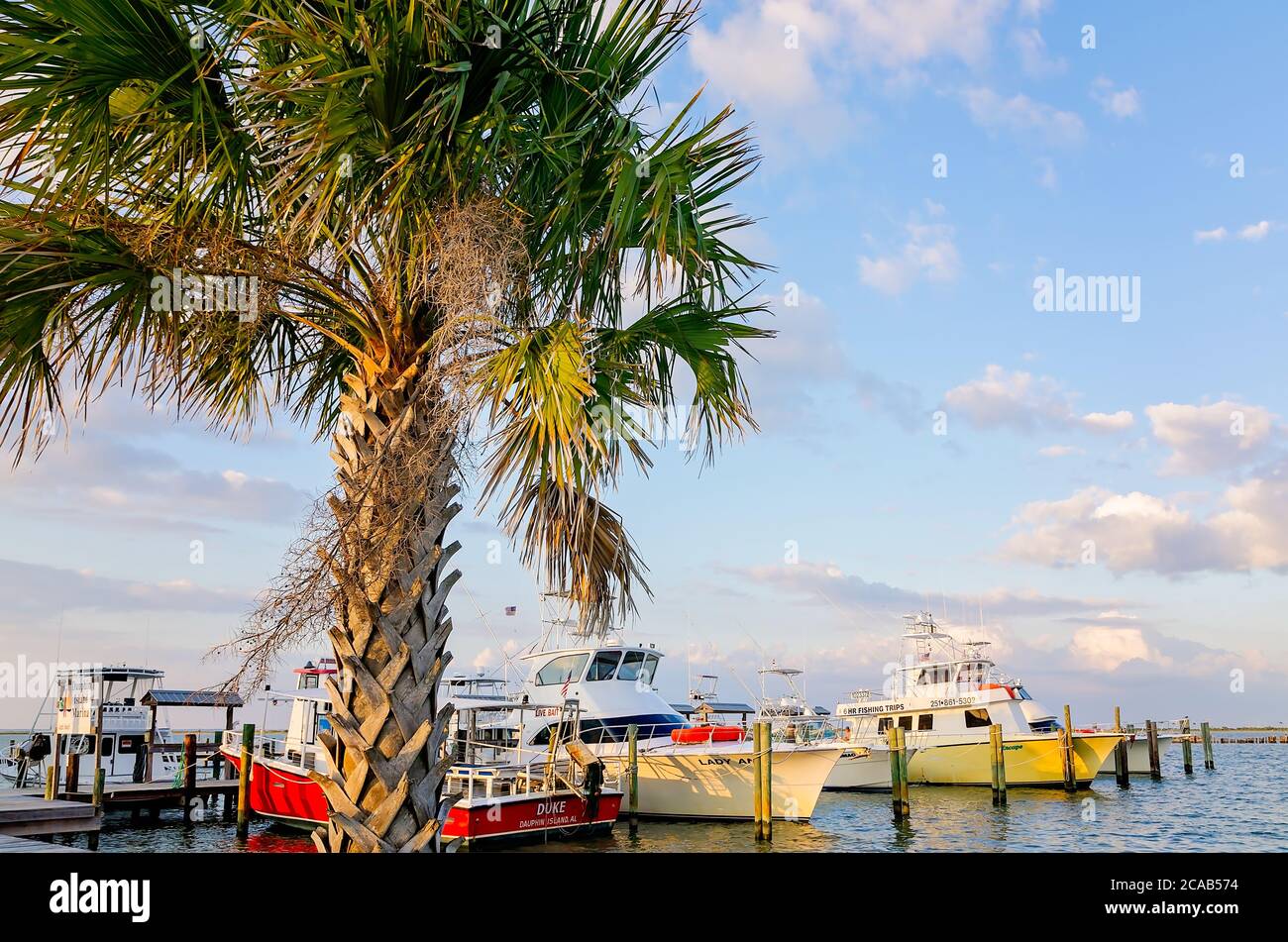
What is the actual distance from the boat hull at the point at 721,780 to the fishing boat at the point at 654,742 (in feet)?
0.08

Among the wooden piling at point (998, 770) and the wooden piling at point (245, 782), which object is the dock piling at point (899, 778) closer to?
the wooden piling at point (998, 770)

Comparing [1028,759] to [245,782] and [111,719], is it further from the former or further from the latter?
[111,719]

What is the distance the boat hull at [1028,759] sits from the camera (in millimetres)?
33344

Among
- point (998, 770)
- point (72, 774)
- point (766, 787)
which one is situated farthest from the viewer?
point (998, 770)

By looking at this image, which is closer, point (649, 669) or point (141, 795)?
point (141, 795)

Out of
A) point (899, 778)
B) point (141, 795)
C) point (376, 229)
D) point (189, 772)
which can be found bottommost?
point (141, 795)

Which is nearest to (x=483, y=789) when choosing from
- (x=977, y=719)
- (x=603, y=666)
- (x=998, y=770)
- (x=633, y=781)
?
(x=633, y=781)

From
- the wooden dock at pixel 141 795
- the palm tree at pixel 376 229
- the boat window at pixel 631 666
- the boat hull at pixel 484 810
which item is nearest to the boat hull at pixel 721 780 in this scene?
the boat hull at pixel 484 810

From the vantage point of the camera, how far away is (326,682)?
18.9 feet

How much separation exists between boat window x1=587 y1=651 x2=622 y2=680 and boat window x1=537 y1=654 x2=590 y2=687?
0.31 metres

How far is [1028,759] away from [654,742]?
15.5 meters

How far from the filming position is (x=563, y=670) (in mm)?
28328

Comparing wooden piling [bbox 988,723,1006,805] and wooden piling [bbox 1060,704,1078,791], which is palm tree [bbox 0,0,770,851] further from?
wooden piling [bbox 1060,704,1078,791]
